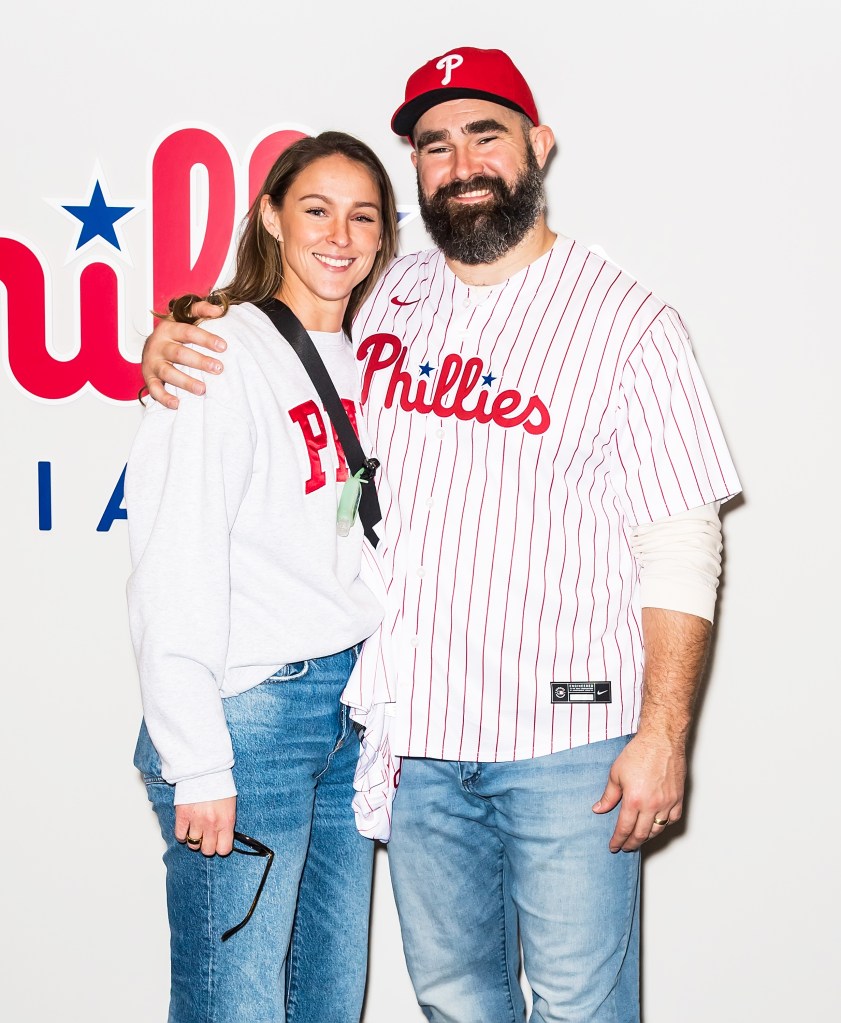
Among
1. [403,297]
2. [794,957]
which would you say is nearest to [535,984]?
[794,957]

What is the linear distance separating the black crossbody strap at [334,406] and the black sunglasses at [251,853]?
0.51 metres

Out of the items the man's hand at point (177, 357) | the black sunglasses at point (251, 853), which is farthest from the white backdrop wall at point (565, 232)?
the black sunglasses at point (251, 853)

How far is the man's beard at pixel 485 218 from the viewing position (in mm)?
1793

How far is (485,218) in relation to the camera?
5.87ft

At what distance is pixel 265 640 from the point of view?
1.56m

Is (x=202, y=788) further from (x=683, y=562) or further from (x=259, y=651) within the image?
(x=683, y=562)

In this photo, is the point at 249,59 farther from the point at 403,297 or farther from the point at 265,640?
the point at 265,640

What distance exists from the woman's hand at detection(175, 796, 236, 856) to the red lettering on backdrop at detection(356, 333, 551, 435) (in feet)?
2.34

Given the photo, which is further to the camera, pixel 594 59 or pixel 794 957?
pixel 794 957

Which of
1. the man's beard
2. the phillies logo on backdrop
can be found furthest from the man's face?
the phillies logo on backdrop

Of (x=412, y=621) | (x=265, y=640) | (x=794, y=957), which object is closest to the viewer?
(x=265, y=640)

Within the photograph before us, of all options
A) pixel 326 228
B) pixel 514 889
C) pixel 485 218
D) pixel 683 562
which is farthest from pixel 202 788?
pixel 485 218

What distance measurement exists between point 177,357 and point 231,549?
30 cm

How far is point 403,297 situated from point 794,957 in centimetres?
176
